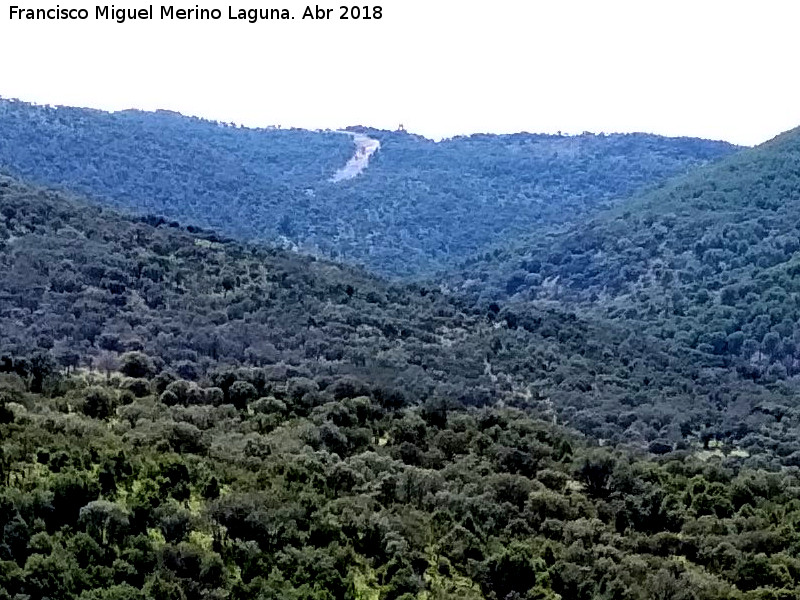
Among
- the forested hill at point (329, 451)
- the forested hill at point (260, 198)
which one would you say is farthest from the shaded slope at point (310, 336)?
the forested hill at point (260, 198)

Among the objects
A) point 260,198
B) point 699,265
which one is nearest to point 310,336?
point 699,265

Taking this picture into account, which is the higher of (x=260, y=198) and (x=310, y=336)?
(x=260, y=198)

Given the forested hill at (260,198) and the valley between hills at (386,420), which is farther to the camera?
the forested hill at (260,198)

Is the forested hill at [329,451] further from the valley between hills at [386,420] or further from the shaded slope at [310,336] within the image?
the shaded slope at [310,336]

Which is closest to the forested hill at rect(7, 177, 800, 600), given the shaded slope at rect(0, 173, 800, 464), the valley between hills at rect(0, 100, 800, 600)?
the valley between hills at rect(0, 100, 800, 600)

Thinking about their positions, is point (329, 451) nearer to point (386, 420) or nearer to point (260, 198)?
point (386, 420)
